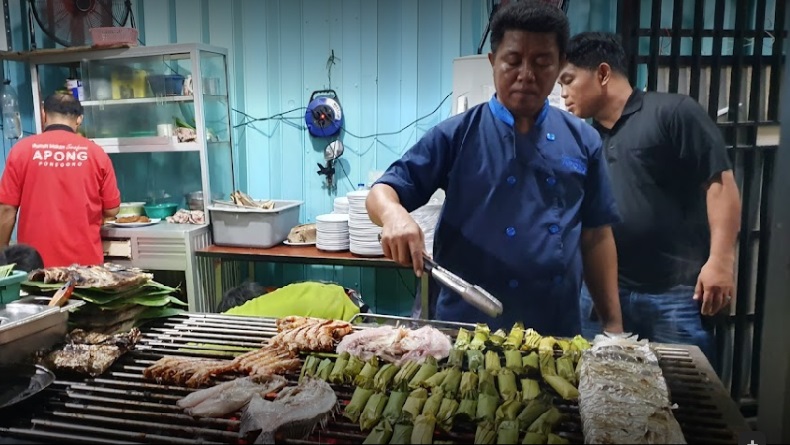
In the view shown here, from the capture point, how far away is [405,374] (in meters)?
1.33

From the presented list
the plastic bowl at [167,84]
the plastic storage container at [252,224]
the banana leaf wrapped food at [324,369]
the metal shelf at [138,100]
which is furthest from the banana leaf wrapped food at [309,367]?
the plastic bowl at [167,84]

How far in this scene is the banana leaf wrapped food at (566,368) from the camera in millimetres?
1283

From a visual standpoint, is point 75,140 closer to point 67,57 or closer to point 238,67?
point 67,57

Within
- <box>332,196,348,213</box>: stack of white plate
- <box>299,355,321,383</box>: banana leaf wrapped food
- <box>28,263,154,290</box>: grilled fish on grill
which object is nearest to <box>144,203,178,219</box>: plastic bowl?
<box>332,196,348,213</box>: stack of white plate

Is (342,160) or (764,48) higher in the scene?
(764,48)

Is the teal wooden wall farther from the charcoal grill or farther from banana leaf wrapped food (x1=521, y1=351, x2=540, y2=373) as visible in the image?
the charcoal grill

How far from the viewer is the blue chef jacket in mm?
1659

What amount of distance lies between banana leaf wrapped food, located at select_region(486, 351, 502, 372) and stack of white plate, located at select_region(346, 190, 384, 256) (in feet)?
4.53

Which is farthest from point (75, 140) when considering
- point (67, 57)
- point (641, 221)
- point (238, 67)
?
point (641, 221)

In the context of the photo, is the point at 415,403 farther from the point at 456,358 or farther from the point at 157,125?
the point at 157,125

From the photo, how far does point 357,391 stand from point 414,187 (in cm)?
67

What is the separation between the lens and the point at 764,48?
1.18m

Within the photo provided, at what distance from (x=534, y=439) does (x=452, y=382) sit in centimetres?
27

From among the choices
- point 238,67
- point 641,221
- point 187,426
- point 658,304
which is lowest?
point 187,426
